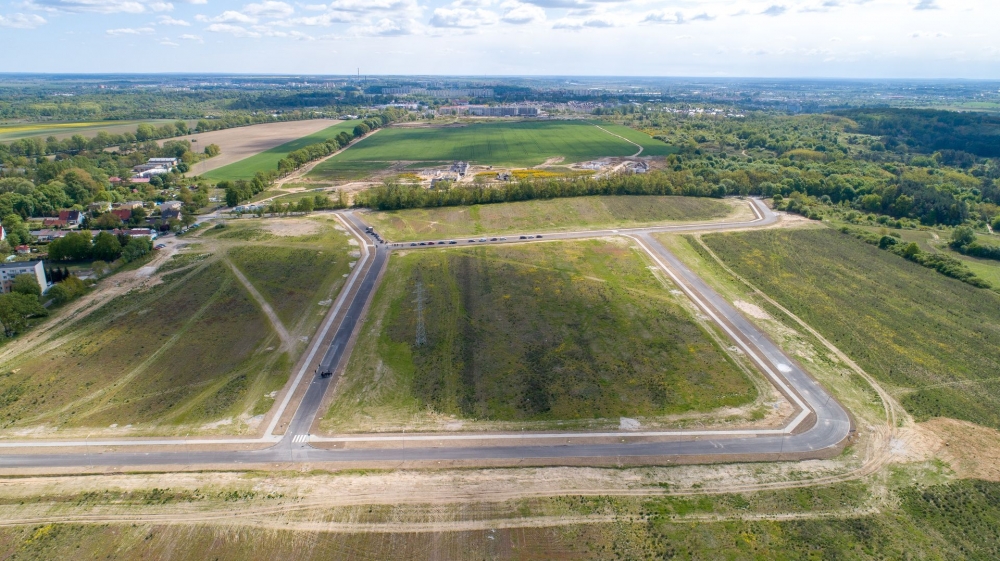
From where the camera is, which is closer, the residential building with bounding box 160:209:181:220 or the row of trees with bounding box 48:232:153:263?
the row of trees with bounding box 48:232:153:263

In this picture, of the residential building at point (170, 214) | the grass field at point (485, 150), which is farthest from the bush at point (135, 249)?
the grass field at point (485, 150)

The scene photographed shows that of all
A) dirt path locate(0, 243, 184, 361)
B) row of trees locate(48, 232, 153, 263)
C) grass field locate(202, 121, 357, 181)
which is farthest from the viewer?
grass field locate(202, 121, 357, 181)

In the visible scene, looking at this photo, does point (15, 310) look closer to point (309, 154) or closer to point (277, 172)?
point (277, 172)

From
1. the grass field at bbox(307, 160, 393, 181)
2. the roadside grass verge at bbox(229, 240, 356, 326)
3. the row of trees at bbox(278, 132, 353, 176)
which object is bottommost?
the roadside grass verge at bbox(229, 240, 356, 326)

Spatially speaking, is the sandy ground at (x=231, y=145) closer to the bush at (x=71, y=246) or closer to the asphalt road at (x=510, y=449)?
the bush at (x=71, y=246)

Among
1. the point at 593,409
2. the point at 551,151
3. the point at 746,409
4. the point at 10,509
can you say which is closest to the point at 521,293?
the point at 593,409

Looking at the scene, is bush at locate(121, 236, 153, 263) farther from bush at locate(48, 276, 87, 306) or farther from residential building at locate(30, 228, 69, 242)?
residential building at locate(30, 228, 69, 242)

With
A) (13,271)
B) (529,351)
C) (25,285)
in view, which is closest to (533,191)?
(529,351)

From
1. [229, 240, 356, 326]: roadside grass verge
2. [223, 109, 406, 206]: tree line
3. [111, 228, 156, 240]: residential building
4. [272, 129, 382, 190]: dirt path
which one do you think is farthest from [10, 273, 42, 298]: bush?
[272, 129, 382, 190]: dirt path
